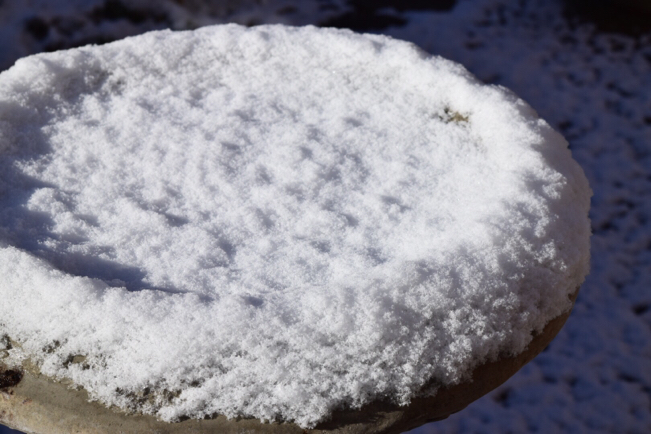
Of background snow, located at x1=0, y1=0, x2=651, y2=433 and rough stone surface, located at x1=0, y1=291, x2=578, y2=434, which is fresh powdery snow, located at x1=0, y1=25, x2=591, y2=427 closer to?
rough stone surface, located at x1=0, y1=291, x2=578, y2=434

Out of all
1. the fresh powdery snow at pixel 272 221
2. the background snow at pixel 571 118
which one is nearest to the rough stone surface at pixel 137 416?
the fresh powdery snow at pixel 272 221

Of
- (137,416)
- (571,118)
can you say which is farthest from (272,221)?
(571,118)

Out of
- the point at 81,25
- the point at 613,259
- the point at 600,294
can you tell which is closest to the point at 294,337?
the point at 600,294

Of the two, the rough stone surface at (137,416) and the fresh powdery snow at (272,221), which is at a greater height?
the fresh powdery snow at (272,221)

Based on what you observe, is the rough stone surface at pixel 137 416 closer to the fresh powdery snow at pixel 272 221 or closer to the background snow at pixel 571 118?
the fresh powdery snow at pixel 272 221

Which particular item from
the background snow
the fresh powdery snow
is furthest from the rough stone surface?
the background snow

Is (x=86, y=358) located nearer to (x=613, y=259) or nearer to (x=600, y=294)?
(x=600, y=294)
